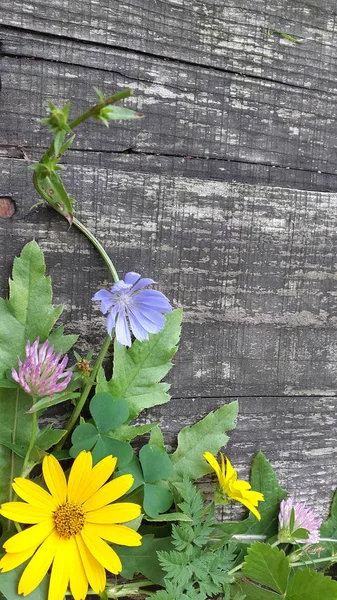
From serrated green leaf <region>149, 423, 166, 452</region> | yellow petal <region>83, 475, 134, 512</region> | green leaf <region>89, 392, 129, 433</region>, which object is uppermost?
green leaf <region>89, 392, 129, 433</region>

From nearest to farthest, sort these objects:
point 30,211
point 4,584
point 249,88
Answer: point 4,584 → point 30,211 → point 249,88

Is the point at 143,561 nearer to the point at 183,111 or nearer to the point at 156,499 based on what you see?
the point at 156,499

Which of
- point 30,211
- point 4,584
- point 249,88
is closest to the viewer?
point 4,584

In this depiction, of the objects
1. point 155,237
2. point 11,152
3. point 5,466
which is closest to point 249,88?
point 155,237

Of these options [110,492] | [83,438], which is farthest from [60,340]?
[110,492]

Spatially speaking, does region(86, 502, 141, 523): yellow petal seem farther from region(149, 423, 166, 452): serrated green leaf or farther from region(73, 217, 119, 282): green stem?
region(73, 217, 119, 282): green stem

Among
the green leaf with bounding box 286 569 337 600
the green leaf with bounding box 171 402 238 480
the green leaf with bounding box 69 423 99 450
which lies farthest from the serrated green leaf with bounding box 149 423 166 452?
the green leaf with bounding box 286 569 337 600

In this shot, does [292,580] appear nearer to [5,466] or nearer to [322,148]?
[5,466]
